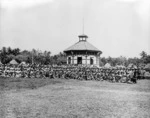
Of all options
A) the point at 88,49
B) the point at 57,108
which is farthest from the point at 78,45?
the point at 57,108

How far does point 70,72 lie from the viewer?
2475 centimetres

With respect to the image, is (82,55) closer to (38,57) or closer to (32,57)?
(32,57)

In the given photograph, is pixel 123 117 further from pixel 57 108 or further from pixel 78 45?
pixel 78 45

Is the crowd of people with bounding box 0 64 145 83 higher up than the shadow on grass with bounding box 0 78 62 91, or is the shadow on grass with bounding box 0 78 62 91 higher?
the crowd of people with bounding box 0 64 145 83

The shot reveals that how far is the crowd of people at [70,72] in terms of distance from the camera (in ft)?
70.9

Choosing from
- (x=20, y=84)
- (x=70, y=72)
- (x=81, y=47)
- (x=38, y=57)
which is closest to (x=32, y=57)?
(x=38, y=57)

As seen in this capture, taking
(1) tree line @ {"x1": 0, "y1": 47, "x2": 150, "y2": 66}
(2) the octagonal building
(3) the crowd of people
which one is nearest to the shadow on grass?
(3) the crowd of people

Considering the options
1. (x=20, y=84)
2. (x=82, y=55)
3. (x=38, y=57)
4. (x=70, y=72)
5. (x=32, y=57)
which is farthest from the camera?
(x=38, y=57)

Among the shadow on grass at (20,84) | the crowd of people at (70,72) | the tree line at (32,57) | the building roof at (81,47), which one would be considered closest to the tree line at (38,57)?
the tree line at (32,57)

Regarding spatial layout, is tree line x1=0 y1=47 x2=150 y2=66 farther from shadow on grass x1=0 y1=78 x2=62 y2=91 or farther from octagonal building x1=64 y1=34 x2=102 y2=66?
shadow on grass x1=0 y1=78 x2=62 y2=91

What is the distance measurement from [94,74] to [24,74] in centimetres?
825

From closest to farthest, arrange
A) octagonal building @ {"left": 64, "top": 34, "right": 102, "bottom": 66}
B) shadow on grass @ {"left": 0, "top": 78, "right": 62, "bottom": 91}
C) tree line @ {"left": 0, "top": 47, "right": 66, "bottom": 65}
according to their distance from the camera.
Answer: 1. shadow on grass @ {"left": 0, "top": 78, "right": 62, "bottom": 91}
2. octagonal building @ {"left": 64, "top": 34, "right": 102, "bottom": 66}
3. tree line @ {"left": 0, "top": 47, "right": 66, "bottom": 65}

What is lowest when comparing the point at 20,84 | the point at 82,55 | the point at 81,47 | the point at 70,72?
the point at 20,84

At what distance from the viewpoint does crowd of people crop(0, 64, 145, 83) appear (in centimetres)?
2162
